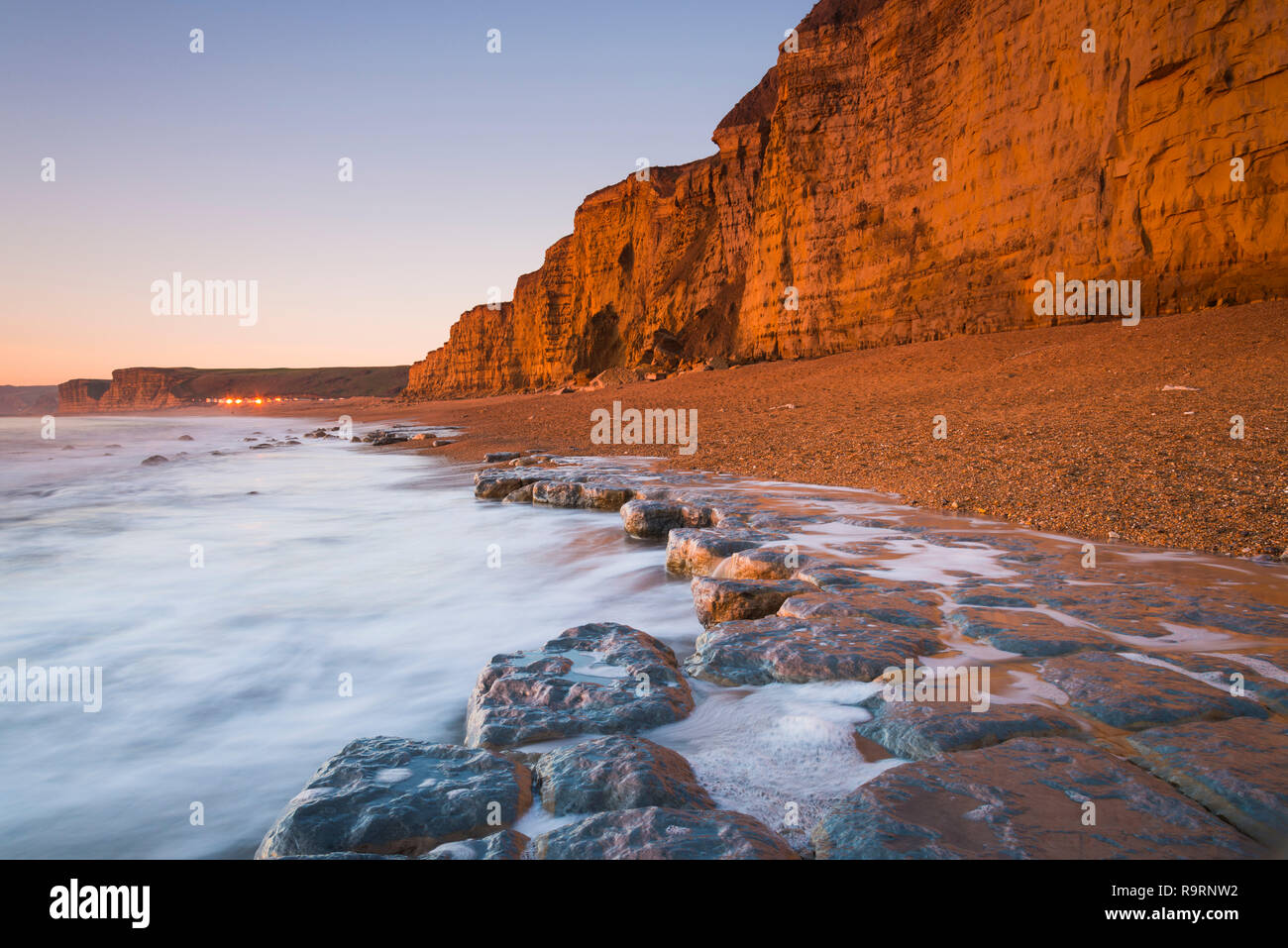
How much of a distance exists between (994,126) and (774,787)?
52.9 feet

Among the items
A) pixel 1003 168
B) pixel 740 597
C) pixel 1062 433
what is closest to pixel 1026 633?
pixel 740 597

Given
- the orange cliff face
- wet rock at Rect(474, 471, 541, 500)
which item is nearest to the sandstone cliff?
the orange cliff face

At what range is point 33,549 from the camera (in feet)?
23.5

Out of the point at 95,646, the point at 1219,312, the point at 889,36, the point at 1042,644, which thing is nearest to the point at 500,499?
the point at 95,646

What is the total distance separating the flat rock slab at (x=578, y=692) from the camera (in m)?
2.29

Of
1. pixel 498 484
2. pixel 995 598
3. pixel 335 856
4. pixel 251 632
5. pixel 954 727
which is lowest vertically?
pixel 251 632

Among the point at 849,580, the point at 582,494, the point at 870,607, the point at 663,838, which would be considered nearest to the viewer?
the point at 663,838

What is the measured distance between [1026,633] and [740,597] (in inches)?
48.3

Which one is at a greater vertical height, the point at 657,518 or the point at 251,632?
the point at 657,518

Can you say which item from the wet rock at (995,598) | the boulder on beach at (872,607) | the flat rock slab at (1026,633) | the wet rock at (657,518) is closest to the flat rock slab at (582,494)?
the wet rock at (657,518)

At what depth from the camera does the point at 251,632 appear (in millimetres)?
4262

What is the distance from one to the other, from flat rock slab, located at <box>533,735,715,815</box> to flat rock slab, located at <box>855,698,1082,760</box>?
0.61m

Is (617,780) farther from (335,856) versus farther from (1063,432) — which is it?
(1063,432)

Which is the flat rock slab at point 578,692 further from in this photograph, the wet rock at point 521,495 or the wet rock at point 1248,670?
the wet rock at point 521,495
